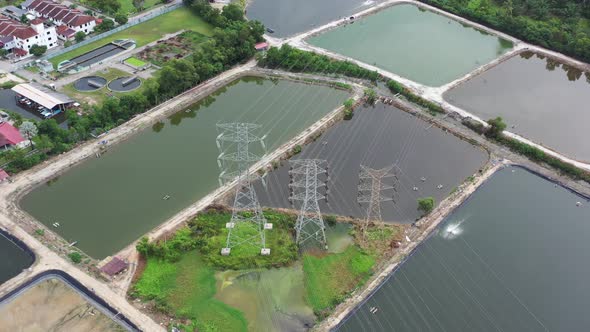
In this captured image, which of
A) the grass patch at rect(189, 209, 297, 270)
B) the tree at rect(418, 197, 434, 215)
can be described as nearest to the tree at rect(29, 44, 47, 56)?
the grass patch at rect(189, 209, 297, 270)

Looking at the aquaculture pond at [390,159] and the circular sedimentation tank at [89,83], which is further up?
the aquaculture pond at [390,159]

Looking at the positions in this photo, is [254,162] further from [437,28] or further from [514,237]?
[437,28]

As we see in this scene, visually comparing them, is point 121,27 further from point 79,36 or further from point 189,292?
point 189,292

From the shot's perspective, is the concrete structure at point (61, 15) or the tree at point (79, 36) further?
the concrete structure at point (61, 15)

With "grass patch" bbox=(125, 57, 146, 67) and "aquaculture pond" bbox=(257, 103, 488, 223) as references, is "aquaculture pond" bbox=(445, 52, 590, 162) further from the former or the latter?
"grass patch" bbox=(125, 57, 146, 67)

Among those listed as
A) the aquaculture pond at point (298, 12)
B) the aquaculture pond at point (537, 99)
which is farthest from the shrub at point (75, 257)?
the aquaculture pond at point (298, 12)

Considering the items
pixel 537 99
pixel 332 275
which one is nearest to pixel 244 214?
pixel 332 275

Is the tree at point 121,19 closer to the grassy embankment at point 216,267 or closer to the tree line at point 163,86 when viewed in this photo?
the tree line at point 163,86
